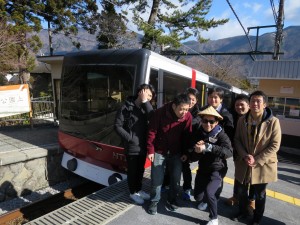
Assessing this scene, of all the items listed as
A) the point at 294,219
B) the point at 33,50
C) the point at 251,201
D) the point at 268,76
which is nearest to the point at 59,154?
the point at 251,201

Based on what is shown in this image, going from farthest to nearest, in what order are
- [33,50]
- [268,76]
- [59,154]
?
[33,50]
[268,76]
[59,154]

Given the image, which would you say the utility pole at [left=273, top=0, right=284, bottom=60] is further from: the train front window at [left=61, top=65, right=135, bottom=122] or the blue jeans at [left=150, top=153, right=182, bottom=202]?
the blue jeans at [left=150, top=153, right=182, bottom=202]

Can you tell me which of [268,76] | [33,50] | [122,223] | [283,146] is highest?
[33,50]

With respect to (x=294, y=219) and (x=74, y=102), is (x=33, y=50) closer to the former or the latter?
(x=74, y=102)

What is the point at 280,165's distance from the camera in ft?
23.5

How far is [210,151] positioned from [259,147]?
604 millimetres

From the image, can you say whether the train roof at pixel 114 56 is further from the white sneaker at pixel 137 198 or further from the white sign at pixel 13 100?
the white sign at pixel 13 100

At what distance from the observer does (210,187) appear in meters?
3.04

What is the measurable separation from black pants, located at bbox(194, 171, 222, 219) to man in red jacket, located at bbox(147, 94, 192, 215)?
0.30 m

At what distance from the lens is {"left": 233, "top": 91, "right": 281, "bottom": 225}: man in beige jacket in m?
2.95

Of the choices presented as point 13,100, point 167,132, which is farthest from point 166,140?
point 13,100

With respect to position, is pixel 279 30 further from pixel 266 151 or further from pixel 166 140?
pixel 166 140

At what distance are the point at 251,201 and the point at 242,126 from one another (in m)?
1.13

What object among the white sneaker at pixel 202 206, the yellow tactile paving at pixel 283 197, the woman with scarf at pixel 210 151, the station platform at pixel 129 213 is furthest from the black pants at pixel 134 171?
the yellow tactile paving at pixel 283 197
